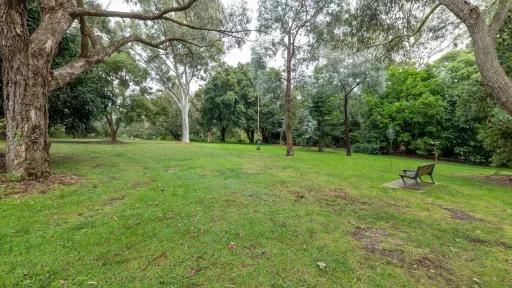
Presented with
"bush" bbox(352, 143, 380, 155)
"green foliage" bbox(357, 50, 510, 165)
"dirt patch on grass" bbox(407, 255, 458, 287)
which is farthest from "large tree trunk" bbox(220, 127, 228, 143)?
"dirt patch on grass" bbox(407, 255, 458, 287)

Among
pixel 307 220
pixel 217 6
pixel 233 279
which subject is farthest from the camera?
pixel 217 6

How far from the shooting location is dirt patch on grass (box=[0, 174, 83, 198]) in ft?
16.7

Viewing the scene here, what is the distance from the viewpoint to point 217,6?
989cm

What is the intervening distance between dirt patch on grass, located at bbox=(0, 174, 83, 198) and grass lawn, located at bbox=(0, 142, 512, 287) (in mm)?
165

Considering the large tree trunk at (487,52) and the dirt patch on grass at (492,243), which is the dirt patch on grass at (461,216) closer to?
the dirt patch on grass at (492,243)

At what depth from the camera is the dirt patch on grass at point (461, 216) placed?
4941 millimetres

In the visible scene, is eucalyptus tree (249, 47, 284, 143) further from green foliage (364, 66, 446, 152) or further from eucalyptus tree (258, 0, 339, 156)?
green foliage (364, 66, 446, 152)

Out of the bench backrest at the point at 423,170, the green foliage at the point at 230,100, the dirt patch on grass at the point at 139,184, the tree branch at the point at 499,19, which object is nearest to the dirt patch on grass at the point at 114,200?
the dirt patch on grass at the point at 139,184

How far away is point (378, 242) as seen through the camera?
146 inches

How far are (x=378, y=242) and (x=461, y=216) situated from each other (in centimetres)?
281

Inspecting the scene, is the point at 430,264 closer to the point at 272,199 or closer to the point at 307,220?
the point at 307,220

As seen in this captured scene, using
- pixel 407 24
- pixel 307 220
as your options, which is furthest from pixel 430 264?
pixel 407 24

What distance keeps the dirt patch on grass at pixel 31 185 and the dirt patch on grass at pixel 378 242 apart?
20.9 feet

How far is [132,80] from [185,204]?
23.5 meters
